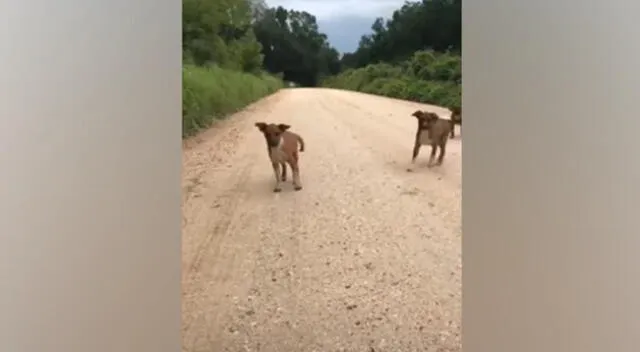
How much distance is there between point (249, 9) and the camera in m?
3.03

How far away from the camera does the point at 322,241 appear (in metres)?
2.89

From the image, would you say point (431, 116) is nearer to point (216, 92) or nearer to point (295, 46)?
point (295, 46)

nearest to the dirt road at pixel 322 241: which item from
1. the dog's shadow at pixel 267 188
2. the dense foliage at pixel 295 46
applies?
the dog's shadow at pixel 267 188

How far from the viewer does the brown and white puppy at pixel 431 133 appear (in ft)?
9.68

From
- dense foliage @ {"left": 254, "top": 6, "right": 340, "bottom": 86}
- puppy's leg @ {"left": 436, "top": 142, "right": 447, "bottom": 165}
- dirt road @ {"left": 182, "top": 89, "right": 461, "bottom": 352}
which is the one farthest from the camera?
dense foliage @ {"left": 254, "top": 6, "right": 340, "bottom": 86}

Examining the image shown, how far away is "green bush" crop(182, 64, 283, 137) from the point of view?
9.73ft

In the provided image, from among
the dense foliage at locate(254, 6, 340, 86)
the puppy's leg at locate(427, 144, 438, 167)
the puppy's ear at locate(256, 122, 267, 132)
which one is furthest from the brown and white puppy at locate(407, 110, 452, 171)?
the puppy's ear at locate(256, 122, 267, 132)

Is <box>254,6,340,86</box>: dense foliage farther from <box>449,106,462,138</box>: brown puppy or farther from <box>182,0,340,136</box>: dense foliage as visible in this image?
<box>449,106,462,138</box>: brown puppy

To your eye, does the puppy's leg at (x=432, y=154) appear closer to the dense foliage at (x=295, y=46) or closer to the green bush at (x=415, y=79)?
the green bush at (x=415, y=79)

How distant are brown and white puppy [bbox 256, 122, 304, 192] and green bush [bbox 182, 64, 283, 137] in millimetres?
148
